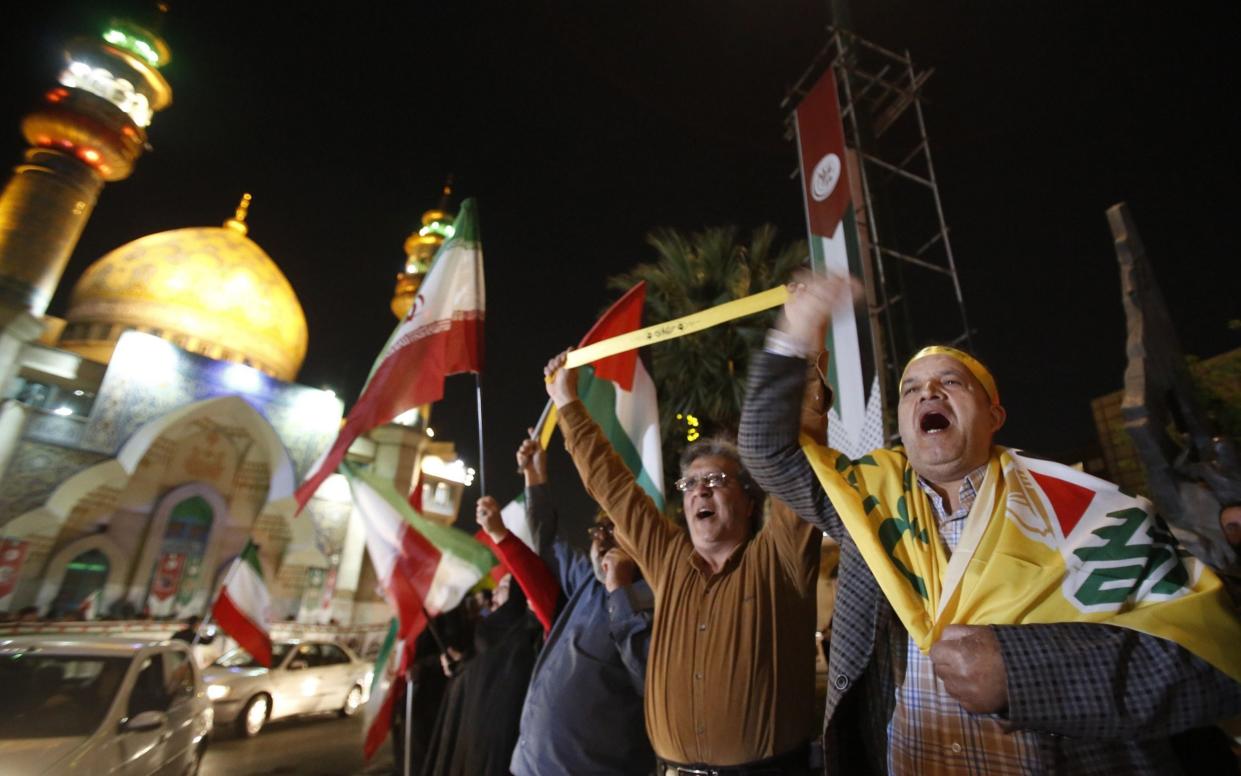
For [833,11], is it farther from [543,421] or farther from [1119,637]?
[1119,637]

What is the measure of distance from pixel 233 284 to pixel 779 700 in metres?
33.5

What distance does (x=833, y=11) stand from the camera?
11859 millimetres

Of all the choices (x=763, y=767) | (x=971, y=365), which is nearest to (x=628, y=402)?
(x=763, y=767)

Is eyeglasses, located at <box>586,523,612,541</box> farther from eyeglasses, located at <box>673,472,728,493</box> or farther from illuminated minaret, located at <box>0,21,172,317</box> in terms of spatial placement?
illuminated minaret, located at <box>0,21,172,317</box>

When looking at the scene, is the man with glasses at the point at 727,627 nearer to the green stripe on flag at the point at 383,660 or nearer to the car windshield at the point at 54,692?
the green stripe on flag at the point at 383,660

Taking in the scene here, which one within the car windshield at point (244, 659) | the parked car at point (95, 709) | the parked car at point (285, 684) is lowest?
the parked car at point (285, 684)

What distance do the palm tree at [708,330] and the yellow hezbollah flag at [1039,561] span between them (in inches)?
266

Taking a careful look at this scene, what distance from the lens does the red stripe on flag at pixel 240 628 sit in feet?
18.6

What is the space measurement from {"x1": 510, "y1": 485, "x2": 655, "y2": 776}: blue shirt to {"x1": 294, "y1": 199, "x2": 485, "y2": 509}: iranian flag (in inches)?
85.1

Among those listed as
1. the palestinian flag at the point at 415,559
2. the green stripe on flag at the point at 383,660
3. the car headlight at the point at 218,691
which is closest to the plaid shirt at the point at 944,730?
the palestinian flag at the point at 415,559

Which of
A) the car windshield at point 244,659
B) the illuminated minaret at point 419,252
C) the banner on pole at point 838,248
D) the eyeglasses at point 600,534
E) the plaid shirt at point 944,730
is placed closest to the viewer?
the plaid shirt at point 944,730

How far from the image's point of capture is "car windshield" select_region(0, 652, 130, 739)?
4.17 meters

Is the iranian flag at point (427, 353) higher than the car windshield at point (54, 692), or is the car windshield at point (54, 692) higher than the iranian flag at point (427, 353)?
the iranian flag at point (427, 353)

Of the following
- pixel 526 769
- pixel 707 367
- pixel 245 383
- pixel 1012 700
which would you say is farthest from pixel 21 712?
pixel 245 383
